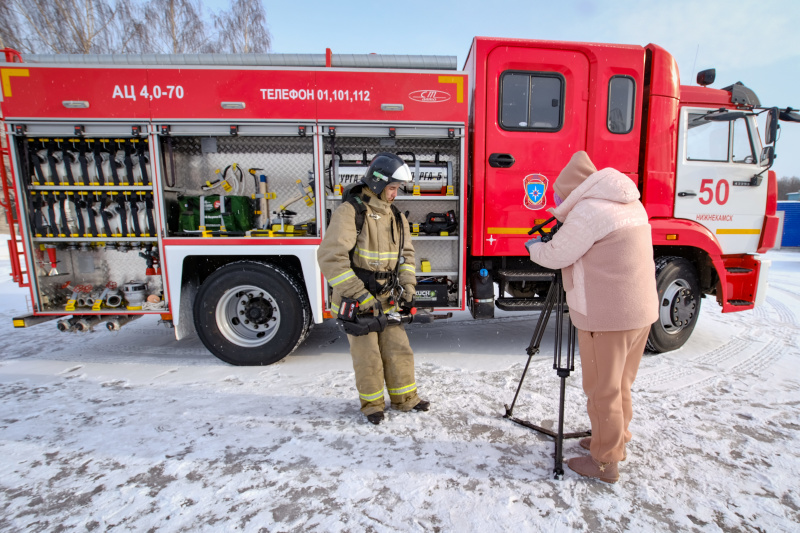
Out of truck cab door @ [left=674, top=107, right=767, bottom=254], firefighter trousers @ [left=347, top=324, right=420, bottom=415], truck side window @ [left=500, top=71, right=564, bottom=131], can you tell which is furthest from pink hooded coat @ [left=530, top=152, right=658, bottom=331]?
truck cab door @ [left=674, top=107, right=767, bottom=254]

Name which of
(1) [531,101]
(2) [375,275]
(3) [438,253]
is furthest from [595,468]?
(1) [531,101]

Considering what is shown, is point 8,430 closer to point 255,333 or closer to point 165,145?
point 255,333

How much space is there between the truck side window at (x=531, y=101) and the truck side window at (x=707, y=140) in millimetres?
1518

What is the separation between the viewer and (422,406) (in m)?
3.11

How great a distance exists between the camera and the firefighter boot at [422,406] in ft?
10.2

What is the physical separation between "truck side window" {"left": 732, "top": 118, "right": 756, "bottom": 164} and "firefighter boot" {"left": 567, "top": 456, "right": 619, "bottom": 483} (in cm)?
389

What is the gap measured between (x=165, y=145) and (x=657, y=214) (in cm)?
521

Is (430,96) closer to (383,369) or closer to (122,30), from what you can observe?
(383,369)

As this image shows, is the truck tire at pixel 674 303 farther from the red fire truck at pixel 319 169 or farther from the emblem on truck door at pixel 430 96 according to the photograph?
the emblem on truck door at pixel 430 96

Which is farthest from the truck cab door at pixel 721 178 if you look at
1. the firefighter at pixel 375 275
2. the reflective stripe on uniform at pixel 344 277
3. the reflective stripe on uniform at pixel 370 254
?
the reflective stripe on uniform at pixel 344 277

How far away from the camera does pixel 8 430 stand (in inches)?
112

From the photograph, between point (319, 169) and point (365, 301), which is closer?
point (365, 301)

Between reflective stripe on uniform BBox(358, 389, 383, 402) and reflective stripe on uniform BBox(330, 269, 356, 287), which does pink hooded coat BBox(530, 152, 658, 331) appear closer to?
reflective stripe on uniform BBox(330, 269, 356, 287)

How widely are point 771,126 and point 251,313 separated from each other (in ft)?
18.9
